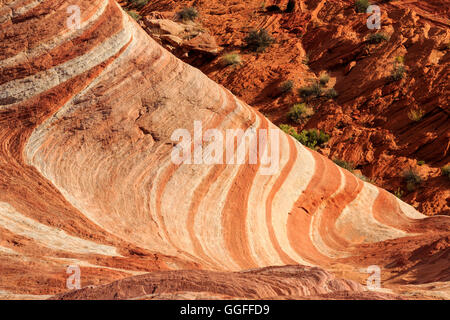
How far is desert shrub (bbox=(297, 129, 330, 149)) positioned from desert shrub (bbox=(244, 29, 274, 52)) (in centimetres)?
652

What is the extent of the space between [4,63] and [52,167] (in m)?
1.90

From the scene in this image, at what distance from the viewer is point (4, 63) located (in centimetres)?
852

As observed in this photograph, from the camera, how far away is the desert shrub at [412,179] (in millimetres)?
16266

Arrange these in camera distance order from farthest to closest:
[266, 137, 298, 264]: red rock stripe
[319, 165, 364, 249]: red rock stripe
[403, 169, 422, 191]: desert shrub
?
[403, 169, 422, 191]: desert shrub, [319, 165, 364, 249]: red rock stripe, [266, 137, 298, 264]: red rock stripe

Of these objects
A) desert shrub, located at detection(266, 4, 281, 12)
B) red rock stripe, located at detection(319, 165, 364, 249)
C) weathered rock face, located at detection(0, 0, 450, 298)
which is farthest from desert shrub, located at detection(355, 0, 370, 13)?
weathered rock face, located at detection(0, 0, 450, 298)

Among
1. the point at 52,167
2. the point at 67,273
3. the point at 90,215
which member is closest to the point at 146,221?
the point at 90,215

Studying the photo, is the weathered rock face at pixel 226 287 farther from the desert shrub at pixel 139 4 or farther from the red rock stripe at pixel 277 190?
the desert shrub at pixel 139 4

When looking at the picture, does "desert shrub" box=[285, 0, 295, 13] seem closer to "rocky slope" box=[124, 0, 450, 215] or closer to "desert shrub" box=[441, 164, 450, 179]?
"rocky slope" box=[124, 0, 450, 215]

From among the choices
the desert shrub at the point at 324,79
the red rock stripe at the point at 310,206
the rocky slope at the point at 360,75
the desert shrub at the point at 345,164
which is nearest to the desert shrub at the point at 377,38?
the rocky slope at the point at 360,75

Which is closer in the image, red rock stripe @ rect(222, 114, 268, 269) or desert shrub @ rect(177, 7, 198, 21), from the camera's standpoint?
red rock stripe @ rect(222, 114, 268, 269)

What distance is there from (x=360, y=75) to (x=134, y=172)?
14877 millimetres

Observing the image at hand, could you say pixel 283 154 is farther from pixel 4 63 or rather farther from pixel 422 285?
pixel 4 63

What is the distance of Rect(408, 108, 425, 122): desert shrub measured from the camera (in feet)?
60.6
